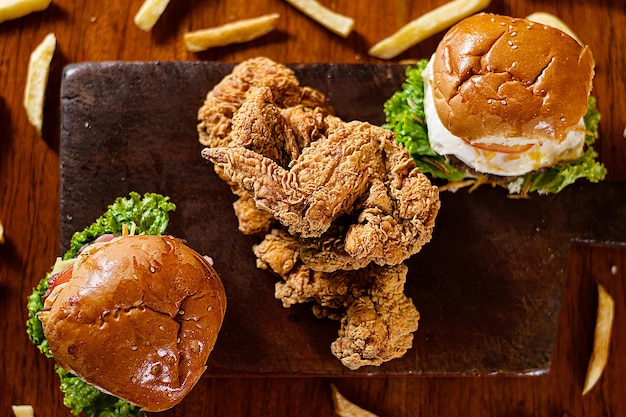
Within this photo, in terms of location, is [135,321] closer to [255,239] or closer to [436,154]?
[255,239]

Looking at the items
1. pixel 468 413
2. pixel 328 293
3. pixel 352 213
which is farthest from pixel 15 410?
pixel 468 413

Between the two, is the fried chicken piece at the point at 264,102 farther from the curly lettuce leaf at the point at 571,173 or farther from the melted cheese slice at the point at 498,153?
the curly lettuce leaf at the point at 571,173

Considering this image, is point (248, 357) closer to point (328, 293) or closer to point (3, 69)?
point (328, 293)

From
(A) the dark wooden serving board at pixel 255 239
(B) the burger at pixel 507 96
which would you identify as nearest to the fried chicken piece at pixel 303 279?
(A) the dark wooden serving board at pixel 255 239

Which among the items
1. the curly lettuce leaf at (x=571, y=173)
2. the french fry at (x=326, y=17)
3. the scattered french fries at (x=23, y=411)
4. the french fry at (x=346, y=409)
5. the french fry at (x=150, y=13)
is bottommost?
the french fry at (x=346, y=409)

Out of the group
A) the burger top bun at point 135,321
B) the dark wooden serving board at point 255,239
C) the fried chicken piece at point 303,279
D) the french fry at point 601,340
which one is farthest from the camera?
the french fry at point 601,340

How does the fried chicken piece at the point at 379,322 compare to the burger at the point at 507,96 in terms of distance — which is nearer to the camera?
the burger at the point at 507,96
